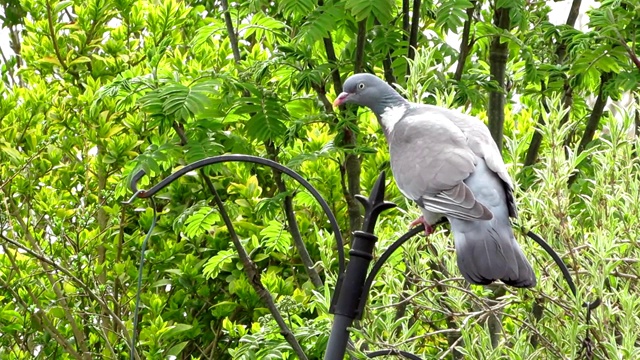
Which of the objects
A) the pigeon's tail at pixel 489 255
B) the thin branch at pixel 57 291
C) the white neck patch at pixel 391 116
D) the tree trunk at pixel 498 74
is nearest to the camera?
the pigeon's tail at pixel 489 255

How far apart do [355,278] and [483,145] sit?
637 millimetres

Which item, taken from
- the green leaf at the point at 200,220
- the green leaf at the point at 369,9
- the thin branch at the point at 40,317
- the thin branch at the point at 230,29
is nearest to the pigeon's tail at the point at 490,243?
the green leaf at the point at 369,9

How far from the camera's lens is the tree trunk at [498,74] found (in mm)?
4164

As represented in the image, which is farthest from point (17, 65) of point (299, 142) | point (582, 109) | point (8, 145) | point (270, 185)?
point (582, 109)

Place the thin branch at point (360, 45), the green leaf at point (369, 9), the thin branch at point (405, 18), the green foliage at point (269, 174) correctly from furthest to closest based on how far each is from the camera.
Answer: the thin branch at point (405, 18) < the thin branch at point (360, 45) < the green leaf at point (369, 9) < the green foliage at point (269, 174)

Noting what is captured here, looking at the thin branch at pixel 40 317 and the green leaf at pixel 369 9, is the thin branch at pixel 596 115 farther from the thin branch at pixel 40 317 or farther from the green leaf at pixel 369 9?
the thin branch at pixel 40 317

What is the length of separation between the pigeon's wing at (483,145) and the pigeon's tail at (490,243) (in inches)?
0.8

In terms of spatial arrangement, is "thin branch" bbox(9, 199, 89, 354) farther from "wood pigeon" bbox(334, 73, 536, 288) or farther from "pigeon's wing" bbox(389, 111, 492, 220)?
"pigeon's wing" bbox(389, 111, 492, 220)

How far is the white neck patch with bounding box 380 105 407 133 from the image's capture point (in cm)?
316

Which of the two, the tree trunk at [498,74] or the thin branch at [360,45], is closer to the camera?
the thin branch at [360,45]

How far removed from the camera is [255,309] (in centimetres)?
448

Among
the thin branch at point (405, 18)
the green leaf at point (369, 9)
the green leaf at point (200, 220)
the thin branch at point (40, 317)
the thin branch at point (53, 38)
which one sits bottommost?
the thin branch at point (40, 317)

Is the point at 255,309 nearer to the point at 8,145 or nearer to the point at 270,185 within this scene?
the point at 270,185

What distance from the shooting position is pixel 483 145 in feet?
9.15
